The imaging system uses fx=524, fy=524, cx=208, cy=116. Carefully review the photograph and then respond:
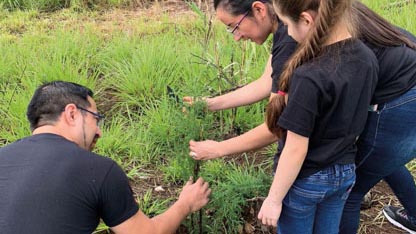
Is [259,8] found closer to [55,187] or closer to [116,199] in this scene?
[116,199]

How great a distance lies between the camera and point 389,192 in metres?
3.10

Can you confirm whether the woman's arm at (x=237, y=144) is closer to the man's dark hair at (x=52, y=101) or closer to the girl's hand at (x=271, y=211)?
the girl's hand at (x=271, y=211)

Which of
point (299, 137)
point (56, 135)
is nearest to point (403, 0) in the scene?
point (299, 137)

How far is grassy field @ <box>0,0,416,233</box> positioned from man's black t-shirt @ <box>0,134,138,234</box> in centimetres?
60

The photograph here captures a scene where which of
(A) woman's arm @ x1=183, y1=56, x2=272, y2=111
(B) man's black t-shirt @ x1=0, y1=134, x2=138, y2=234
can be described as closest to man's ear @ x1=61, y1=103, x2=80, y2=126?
(B) man's black t-shirt @ x1=0, y1=134, x2=138, y2=234

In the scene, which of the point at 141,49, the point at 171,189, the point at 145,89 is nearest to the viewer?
the point at 171,189

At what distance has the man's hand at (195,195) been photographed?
90.1 inches

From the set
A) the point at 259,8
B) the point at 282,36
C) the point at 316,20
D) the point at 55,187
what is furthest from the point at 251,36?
the point at 55,187

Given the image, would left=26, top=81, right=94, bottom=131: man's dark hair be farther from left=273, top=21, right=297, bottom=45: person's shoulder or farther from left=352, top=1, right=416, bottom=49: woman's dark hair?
left=352, top=1, right=416, bottom=49: woman's dark hair

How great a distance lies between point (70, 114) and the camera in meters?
2.03

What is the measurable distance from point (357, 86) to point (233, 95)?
35.3 inches

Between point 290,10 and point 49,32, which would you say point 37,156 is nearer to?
point 290,10

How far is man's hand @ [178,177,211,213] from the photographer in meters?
2.29

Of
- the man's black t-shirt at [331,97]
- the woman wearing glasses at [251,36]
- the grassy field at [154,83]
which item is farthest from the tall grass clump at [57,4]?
the man's black t-shirt at [331,97]
